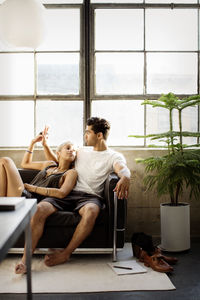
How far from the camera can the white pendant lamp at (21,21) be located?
2645 millimetres

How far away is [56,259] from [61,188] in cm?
62

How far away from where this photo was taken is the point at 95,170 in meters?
3.62

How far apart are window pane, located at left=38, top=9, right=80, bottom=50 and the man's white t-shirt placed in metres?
1.39

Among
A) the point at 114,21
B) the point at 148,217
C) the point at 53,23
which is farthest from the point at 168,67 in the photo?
the point at 148,217

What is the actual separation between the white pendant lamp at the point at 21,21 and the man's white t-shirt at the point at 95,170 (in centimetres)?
132

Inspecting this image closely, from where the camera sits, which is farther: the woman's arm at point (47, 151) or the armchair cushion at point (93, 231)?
the woman's arm at point (47, 151)

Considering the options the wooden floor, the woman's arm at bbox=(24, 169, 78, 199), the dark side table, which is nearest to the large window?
the woman's arm at bbox=(24, 169, 78, 199)

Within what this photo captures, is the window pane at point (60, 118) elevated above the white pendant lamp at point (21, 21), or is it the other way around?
the white pendant lamp at point (21, 21)

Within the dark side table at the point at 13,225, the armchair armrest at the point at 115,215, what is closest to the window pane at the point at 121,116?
the armchair armrest at the point at 115,215

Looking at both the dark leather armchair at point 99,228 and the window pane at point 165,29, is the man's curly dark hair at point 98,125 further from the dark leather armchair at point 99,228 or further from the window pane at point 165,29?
the window pane at point 165,29

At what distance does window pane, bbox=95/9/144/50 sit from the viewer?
14.1ft

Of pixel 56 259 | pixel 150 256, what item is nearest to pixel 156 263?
pixel 150 256

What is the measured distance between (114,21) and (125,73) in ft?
1.90

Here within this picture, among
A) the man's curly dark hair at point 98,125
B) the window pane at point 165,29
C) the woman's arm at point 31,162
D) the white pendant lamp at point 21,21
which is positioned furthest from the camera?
the window pane at point 165,29
